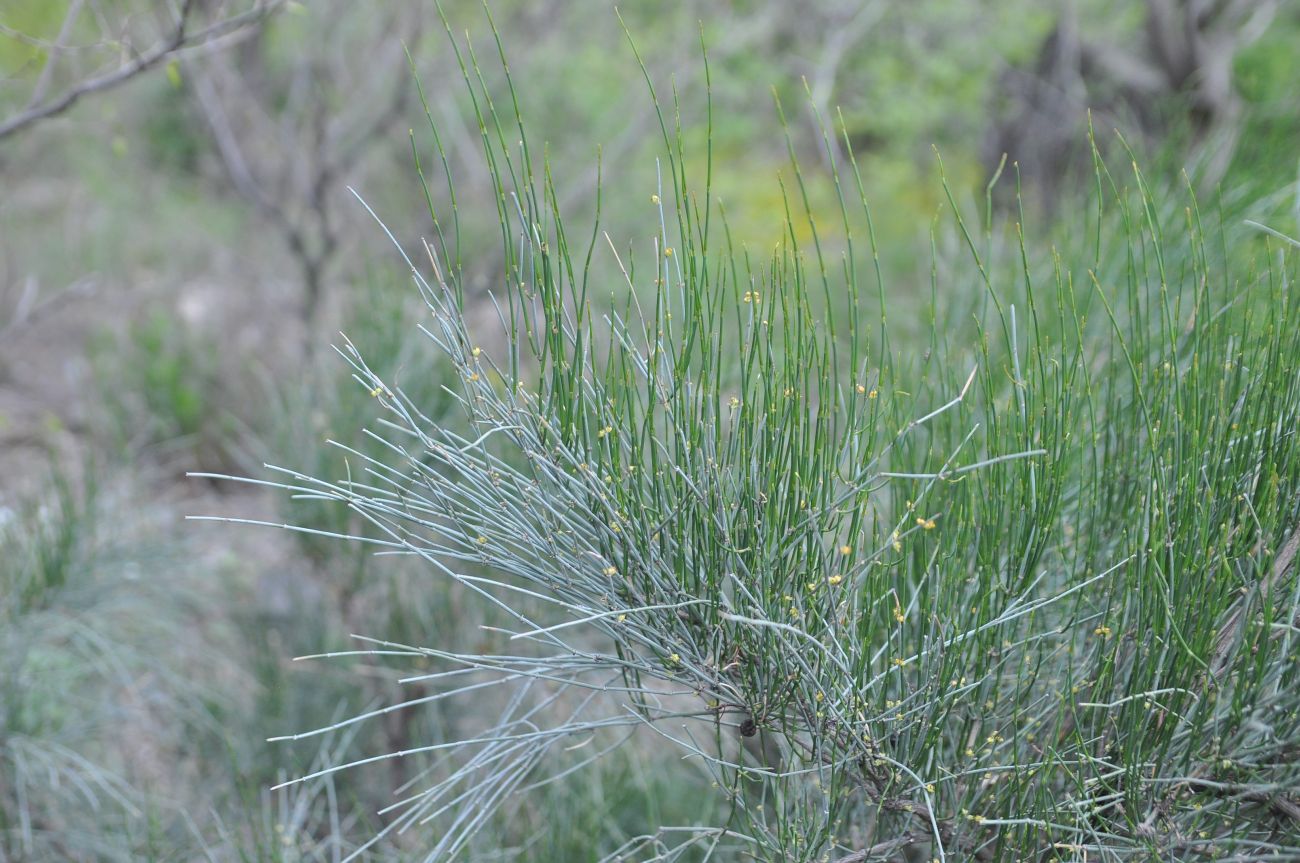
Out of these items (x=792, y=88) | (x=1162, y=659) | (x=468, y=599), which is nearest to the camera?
(x=1162, y=659)

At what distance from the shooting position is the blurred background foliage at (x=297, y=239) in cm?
249

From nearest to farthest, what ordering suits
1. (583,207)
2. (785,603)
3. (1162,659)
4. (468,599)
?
(1162,659) < (785,603) < (468,599) < (583,207)

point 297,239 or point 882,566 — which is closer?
point 882,566

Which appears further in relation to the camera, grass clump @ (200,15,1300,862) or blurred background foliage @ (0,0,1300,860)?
blurred background foliage @ (0,0,1300,860)

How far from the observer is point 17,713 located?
2379 millimetres

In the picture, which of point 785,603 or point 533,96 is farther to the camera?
point 533,96

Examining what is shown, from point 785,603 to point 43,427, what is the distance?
522cm

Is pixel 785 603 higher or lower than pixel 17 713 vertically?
higher

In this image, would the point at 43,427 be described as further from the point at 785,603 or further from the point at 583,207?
the point at 785,603

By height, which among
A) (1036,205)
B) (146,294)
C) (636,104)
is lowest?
(1036,205)

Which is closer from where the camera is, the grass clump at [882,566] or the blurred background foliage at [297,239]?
the grass clump at [882,566]

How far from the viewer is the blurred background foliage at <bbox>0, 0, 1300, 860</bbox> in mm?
2494

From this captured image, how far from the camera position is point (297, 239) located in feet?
16.4

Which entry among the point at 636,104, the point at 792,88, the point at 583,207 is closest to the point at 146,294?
the point at 583,207
